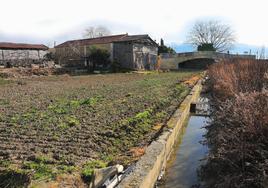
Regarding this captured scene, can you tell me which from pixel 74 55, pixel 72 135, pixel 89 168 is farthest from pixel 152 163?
pixel 74 55

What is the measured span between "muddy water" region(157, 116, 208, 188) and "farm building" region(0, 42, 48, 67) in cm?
2612

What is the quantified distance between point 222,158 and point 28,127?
461 centimetres

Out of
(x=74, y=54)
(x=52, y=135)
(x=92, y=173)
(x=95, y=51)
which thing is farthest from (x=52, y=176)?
(x=74, y=54)

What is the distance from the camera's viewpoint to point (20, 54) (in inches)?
1309

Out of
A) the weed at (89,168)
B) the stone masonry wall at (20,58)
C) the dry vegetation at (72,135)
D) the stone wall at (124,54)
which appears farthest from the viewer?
the stone wall at (124,54)

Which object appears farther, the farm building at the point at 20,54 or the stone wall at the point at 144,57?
the stone wall at the point at 144,57

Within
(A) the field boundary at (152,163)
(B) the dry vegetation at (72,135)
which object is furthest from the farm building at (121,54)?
(A) the field boundary at (152,163)

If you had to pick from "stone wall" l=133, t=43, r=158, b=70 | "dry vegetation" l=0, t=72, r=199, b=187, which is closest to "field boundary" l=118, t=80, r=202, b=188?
"dry vegetation" l=0, t=72, r=199, b=187

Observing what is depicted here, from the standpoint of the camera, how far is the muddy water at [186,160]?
16.2 ft

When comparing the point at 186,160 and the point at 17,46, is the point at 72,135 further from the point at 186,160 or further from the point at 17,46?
the point at 17,46

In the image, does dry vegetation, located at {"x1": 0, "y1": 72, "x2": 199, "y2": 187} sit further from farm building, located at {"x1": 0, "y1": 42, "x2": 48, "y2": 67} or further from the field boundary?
farm building, located at {"x1": 0, "y1": 42, "x2": 48, "y2": 67}

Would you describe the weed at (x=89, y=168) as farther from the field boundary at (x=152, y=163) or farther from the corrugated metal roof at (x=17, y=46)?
the corrugated metal roof at (x=17, y=46)

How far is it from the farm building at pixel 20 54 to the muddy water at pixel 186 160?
26.1m

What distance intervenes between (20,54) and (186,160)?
30772 millimetres
